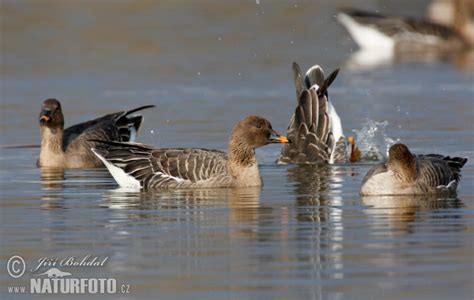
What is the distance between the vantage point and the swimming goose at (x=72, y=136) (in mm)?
18188

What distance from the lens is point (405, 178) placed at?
1405cm

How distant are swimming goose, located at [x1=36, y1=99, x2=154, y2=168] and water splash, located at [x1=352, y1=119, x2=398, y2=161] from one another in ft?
9.91

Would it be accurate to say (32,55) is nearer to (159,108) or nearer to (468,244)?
(159,108)

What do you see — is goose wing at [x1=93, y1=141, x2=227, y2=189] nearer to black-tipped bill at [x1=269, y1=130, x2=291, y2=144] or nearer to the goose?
black-tipped bill at [x1=269, y1=130, x2=291, y2=144]

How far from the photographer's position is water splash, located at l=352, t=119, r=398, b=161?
59.0ft

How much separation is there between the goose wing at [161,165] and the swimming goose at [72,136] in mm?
2523

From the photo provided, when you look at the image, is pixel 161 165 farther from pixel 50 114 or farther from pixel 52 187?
pixel 50 114

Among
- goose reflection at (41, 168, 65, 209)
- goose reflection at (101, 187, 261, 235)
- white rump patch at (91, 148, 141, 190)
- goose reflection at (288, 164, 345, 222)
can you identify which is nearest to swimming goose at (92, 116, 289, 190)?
white rump patch at (91, 148, 141, 190)

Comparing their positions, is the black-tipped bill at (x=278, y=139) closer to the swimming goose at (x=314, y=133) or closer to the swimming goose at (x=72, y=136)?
the swimming goose at (x=314, y=133)

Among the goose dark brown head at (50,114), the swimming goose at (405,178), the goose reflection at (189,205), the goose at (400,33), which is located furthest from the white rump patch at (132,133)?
the goose at (400,33)

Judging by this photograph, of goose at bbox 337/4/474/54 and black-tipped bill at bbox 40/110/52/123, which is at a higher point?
goose at bbox 337/4/474/54

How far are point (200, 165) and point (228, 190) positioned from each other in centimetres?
42

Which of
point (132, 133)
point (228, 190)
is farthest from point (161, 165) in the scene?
point (132, 133)

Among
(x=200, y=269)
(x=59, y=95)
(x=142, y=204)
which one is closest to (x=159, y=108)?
(x=59, y=95)
